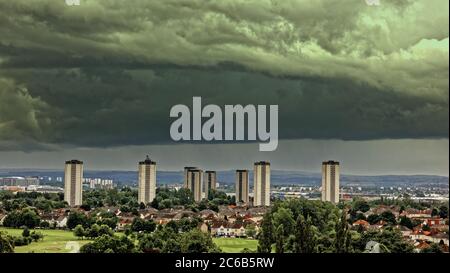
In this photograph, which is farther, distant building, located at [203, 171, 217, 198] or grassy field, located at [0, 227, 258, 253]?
distant building, located at [203, 171, 217, 198]

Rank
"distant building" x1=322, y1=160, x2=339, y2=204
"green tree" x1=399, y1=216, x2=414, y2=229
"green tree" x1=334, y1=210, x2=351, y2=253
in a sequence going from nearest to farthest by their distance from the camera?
"green tree" x1=334, y1=210, x2=351, y2=253 → "distant building" x1=322, y1=160, x2=339, y2=204 → "green tree" x1=399, y1=216, x2=414, y2=229

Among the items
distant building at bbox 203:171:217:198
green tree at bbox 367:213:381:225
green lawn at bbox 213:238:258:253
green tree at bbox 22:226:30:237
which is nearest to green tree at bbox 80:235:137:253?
green tree at bbox 22:226:30:237

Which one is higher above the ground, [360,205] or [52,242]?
[360,205]

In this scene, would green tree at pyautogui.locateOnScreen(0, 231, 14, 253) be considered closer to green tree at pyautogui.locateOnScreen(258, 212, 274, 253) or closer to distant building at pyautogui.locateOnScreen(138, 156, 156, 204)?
distant building at pyautogui.locateOnScreen(138, 156, 156, 204)

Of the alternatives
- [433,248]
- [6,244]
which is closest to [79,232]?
[6,244]

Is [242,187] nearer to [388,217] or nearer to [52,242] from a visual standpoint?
[388,217]
